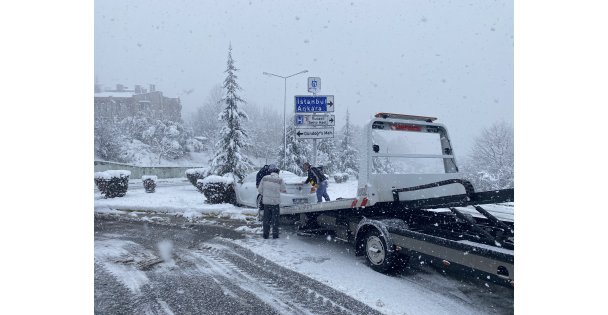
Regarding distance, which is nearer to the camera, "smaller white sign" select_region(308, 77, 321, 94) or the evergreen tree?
"smaller white sign" select_region(308, 77, 321, 94)

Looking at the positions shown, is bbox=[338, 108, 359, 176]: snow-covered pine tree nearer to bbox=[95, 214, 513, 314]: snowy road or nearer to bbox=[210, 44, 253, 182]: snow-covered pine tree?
bbox=[210, 44, 253, 182]: snow-covered pine tree

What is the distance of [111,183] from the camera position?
51.3 ft

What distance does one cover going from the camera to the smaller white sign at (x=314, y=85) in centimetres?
1291

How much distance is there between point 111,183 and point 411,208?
13.7m

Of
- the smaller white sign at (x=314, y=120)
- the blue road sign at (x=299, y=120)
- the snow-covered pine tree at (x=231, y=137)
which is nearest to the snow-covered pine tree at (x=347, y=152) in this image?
the snow-covered pine tree at (x=231, y=137)

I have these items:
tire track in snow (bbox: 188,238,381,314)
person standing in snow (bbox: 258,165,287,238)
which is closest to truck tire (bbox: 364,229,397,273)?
tire track in snow (bbox: 188,238,381,314)

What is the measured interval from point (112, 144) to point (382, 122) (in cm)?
4544

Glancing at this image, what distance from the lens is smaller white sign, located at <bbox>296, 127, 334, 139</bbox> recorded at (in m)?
12.1

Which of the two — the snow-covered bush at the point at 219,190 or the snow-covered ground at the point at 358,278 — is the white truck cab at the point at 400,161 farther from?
the snow-covered bush at the point at 219,190

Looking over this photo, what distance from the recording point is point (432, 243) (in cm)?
483

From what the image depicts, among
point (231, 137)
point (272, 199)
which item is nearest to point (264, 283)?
point (272, 199)

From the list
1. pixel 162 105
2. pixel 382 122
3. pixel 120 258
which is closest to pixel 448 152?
pixel 382 122

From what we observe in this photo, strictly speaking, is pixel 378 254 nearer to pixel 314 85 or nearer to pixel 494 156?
pixel 314 85

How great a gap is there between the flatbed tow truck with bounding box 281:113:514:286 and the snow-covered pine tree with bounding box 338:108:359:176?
40226 millimetres
